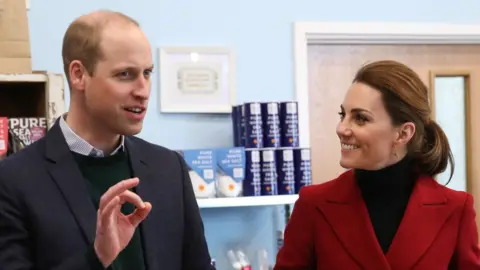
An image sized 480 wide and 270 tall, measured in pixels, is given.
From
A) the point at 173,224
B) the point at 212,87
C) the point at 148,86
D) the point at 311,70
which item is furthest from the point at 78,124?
the point at 311,70

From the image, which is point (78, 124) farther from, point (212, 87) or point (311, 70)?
point (311, 70)

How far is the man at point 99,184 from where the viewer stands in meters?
1.09

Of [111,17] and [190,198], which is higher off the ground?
[111,17]

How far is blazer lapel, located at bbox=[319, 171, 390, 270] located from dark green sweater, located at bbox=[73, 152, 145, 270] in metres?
0.45

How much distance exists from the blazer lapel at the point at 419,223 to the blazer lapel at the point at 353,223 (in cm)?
4

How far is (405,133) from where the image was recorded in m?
1.42

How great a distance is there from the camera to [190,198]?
1302 mm

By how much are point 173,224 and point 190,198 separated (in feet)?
0.25

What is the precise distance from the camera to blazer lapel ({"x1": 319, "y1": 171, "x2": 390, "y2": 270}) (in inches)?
54.3

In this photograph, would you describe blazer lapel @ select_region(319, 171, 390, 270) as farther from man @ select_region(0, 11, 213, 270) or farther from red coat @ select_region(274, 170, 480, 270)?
man @ select_region(0, 11, 213, 270)

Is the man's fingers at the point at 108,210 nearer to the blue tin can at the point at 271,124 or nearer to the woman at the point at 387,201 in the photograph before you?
the woman at the point at 387,201

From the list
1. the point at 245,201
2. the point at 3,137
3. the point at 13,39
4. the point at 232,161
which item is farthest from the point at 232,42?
the point at 3,137

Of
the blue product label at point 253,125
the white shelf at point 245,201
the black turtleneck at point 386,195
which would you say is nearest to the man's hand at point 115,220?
the black turtleneck at point 386,195

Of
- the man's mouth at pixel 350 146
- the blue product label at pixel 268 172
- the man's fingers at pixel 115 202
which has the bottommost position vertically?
the blue product label at pixel 268 172
